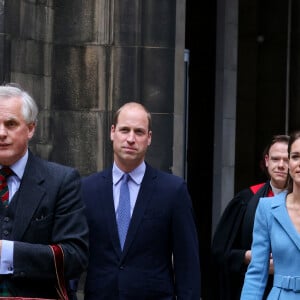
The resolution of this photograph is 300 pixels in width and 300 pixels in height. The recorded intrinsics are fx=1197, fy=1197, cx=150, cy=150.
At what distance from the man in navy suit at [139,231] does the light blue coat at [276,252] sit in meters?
0.73

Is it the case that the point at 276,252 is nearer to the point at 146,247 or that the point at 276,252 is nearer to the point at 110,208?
the point at 146,247

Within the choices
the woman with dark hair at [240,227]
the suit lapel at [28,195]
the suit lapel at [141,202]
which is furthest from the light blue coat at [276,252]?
the woman with dark hair at [240,227]

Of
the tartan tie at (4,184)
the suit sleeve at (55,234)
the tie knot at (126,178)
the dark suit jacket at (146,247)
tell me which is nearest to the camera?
the suit sleeve at (55,234)

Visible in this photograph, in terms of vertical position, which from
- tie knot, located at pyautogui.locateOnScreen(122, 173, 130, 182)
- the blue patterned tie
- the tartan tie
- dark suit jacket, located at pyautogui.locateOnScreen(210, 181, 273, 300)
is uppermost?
the tartan tie

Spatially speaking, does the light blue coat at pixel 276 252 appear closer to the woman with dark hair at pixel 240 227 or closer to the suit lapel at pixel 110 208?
the suit lapel at pixel 110 208

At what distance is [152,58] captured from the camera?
1222 centimetres

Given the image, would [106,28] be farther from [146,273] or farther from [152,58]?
[146,273]

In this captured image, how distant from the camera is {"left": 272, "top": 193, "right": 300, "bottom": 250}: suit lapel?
21.5 ft

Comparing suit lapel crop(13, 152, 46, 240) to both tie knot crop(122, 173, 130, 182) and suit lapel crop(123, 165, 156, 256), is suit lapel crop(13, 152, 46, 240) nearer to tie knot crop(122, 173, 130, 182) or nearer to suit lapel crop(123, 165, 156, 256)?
suit lapel crop(123, 165, 156, 256)

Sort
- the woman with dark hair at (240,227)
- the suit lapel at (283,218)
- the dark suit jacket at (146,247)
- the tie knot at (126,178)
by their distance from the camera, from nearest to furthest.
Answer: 1. the suit lapel at (283,218)
2. the dark suit jacket at (146,247)
3. the tie knot at (126,178)
4. the woman with dark hair at (240,227)

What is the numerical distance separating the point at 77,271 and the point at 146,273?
4.41ft

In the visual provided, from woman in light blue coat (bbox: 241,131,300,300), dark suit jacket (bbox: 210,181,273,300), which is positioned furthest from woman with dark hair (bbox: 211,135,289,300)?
woman in light blue coat (bbox: 241,131,300,300)

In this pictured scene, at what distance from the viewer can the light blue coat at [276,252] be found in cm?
656

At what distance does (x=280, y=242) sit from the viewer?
6.58 metres
